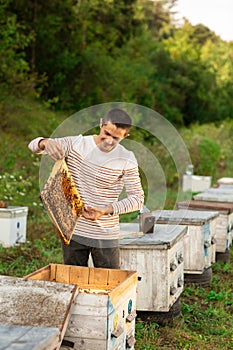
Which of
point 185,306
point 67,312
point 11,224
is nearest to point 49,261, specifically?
point 11,224

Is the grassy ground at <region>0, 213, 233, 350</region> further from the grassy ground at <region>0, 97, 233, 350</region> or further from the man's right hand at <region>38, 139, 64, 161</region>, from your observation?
the man's right hand at <region>38, 139, 64, 161</region>

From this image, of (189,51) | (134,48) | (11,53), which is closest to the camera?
(11,53)

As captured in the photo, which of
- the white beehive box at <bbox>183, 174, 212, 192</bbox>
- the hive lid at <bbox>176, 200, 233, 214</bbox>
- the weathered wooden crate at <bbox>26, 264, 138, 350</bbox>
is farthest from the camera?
the white beehive box at <bbox>183, 174, 212, 192</bbox>

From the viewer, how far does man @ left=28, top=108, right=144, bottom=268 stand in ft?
11.2

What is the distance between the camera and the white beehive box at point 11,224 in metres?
6.60

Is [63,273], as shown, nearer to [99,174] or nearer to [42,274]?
[42,274]

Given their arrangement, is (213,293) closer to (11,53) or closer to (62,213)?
(62,213)

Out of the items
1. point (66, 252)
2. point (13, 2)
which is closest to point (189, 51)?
point (13, 2)

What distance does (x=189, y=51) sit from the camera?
35.2 m

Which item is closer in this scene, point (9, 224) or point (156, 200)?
point (156, 200)

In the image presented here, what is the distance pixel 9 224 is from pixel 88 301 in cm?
383

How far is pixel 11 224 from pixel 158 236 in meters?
2.42

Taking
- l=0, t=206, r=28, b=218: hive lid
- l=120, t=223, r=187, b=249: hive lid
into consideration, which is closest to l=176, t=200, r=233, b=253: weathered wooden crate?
l=120, t=223, r=187, b=249: hive lid

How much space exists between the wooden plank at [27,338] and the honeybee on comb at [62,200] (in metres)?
0.99
